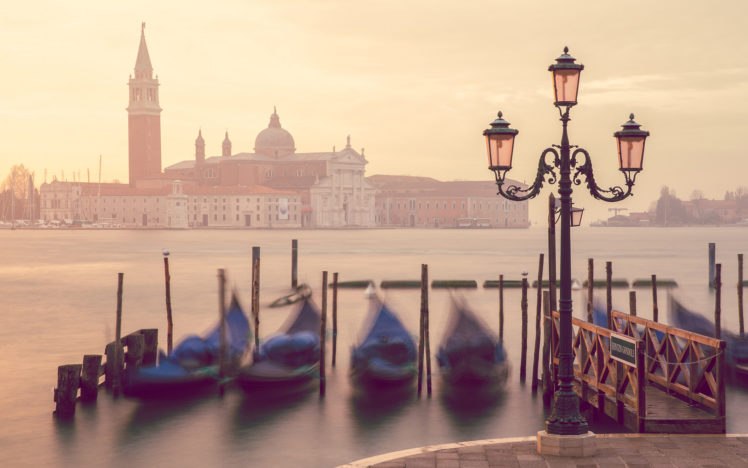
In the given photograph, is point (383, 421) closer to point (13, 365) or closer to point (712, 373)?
point (712, 373)

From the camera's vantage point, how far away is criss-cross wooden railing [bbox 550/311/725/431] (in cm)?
808

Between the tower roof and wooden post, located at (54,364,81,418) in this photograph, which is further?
the tower roof

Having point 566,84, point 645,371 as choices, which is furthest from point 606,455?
point 566,84

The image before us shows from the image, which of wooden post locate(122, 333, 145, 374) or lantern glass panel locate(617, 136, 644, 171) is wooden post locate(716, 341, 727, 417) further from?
wooden post locate(122, 333, 145, 374)

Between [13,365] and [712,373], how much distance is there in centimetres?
1128

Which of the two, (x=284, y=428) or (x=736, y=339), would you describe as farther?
(x=736, y=339)

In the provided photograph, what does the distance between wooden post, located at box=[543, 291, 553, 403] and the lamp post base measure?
12.0ft

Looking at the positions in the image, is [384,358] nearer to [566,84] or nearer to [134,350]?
[134,350]

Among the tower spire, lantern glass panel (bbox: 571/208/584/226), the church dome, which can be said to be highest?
the tower spire

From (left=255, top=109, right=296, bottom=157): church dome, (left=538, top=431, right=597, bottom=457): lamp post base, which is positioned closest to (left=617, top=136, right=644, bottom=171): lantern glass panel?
(left=538, top=431, right=597, bottom=457): lamp post base

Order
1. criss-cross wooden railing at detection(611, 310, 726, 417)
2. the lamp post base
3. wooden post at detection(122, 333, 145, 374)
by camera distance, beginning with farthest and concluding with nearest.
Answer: wooden post at detection(122, 333, 145, 374) → criss-cross wooden railing at detection(611, 310, 726, 417) → the lamp post base

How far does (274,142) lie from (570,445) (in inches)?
4517

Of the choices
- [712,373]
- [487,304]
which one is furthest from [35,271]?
[712,373]

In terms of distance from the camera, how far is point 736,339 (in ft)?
41.3
